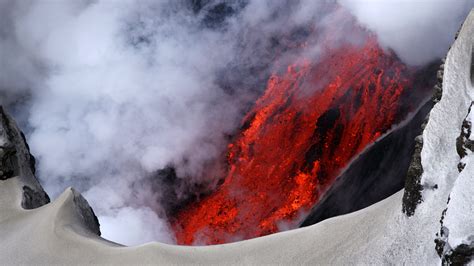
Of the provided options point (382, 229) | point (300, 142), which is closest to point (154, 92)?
point (300, 142)

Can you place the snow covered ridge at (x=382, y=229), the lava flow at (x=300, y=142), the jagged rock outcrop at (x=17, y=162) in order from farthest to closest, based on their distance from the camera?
the lava flow at (x=300, y=142), the jagged rock outcrop at (x=17, y=162), the snow covered ridge at (x=382, y=229)

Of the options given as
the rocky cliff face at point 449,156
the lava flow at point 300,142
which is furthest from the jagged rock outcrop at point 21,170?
the lava flow at point 300,142

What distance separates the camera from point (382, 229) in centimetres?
361

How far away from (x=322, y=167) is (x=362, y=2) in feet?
16.0

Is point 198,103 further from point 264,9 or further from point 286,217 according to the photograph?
point 286,217

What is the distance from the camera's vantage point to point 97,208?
16.2m

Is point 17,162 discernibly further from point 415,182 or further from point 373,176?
point 373,176

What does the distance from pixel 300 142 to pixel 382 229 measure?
10.8 m

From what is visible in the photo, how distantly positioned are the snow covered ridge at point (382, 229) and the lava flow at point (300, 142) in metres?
8.76

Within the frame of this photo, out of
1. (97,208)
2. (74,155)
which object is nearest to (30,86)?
(74,155)

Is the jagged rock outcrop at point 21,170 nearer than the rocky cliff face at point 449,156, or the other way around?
the rocky cliff face at point 449,156

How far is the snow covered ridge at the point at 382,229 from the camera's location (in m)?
2.98

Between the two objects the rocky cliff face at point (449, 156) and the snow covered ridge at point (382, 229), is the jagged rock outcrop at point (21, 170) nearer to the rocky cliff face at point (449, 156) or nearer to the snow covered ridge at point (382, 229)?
the snow covered ridge at point (382, 229)

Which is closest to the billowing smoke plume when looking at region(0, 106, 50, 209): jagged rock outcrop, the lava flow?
the lava flow
